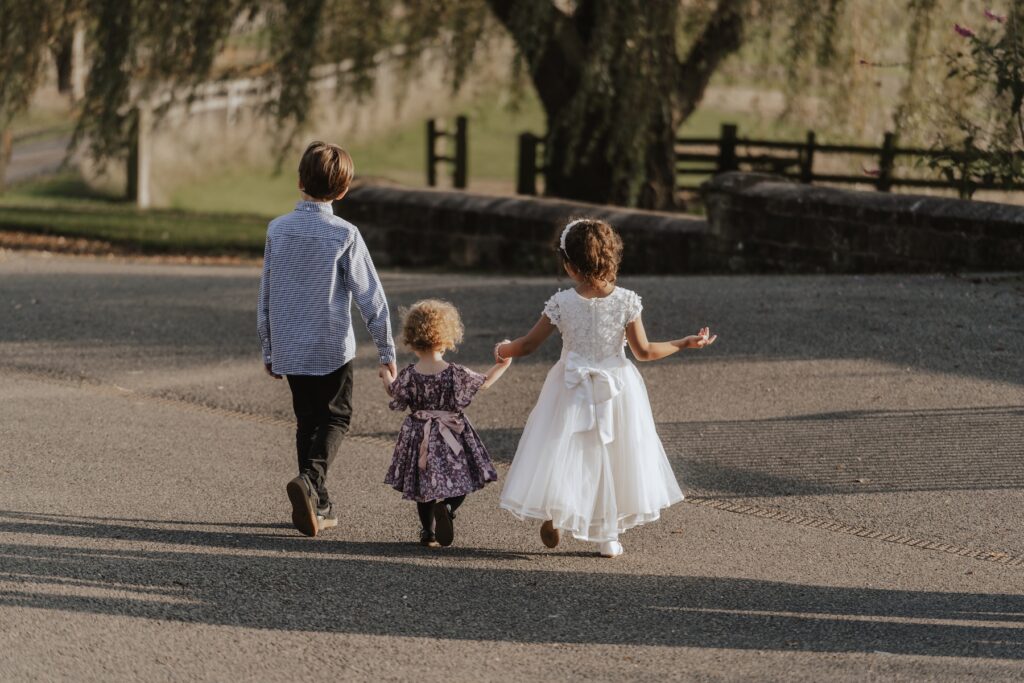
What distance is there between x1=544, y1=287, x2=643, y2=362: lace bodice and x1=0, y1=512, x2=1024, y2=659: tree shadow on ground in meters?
0.86

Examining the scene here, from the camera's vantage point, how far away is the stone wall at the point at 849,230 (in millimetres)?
11648

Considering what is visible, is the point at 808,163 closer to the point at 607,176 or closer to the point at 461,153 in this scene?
the point at 461,153

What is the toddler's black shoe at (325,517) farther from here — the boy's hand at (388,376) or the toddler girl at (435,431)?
the boy's hand at (388,376)

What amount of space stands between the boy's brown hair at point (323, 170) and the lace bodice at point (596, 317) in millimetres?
948

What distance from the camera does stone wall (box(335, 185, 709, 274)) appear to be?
1416 cm

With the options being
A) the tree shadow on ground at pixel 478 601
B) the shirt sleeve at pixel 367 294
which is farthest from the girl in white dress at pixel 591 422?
the shirt sleeve at pixel 367 294

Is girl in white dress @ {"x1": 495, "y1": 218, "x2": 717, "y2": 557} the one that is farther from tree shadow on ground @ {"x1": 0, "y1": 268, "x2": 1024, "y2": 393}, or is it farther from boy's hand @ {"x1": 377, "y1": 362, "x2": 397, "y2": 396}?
tree shadow on ground @ {"x1": 0, "y1": 268, "x2": 1024, "y2": 393}

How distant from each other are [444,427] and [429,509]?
12.9 inches

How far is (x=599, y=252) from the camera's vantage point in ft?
18.5

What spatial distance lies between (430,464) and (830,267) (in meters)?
7.83

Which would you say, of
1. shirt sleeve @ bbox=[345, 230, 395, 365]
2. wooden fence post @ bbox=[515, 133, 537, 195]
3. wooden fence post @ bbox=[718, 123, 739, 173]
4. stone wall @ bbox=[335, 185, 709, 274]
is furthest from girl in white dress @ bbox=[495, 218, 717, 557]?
wooden fence post @ bbox=[718, 123, 739, 173]

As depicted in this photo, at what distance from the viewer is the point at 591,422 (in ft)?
18.6

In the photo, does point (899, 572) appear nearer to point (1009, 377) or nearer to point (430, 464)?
point (430, 464)

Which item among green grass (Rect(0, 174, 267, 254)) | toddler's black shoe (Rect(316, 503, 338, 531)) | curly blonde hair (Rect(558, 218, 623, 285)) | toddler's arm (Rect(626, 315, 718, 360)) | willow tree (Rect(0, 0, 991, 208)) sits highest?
willow tree (Rect(0, 0, 991, 208))
